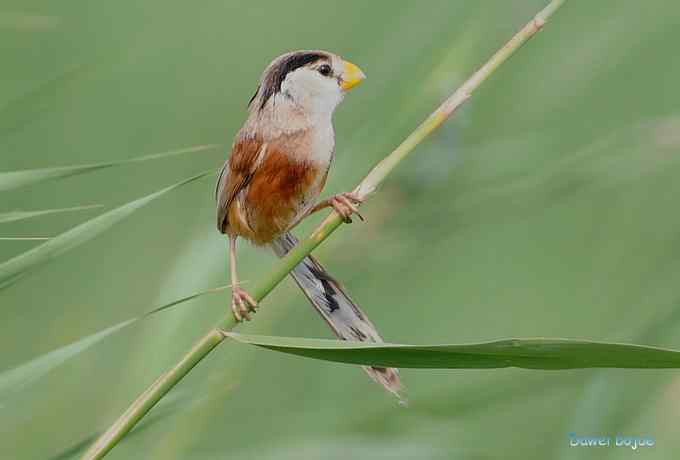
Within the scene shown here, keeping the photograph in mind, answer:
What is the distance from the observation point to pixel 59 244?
1.42 meters

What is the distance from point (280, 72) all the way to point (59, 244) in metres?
0.50

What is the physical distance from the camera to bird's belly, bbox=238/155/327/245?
5.71ft

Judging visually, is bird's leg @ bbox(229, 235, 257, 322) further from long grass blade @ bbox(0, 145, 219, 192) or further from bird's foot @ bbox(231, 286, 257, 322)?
long grass blade @ bbox(0, 145, 219, 192)

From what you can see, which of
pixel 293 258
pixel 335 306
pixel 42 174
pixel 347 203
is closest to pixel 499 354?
pixel 293 258

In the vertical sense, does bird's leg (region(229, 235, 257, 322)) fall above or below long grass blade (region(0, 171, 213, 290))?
below

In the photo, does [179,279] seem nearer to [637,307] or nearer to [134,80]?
[637,307]

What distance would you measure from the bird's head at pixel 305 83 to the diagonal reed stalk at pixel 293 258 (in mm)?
253

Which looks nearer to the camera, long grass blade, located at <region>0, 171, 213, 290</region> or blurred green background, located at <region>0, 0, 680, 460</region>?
long grass blade, located at <region>0, 171, 213, 290</region>

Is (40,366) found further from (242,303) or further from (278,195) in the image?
(278,195)

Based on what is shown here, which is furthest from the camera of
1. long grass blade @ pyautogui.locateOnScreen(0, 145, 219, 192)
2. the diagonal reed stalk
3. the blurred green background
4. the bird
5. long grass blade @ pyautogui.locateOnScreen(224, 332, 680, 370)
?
the blurred green background

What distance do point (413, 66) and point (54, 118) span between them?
91.6 inches

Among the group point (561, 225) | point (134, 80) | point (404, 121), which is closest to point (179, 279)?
point (404, 121)

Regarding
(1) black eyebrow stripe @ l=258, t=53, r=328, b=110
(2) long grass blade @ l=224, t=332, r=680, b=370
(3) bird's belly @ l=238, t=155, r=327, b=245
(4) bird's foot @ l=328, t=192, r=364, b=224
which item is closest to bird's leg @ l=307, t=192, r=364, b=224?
(4) bird's foot @ l=328, t=192, r=364, b=224

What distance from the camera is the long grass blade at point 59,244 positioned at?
4.55ft
